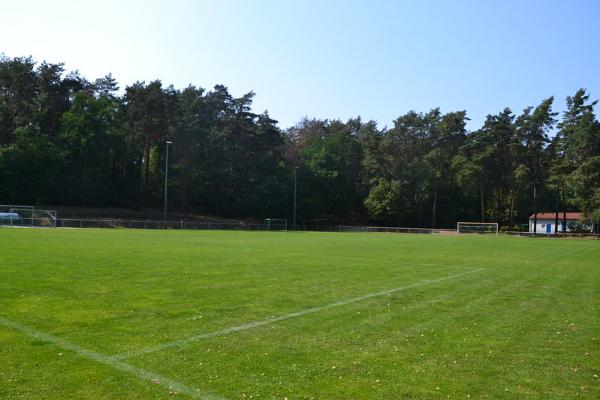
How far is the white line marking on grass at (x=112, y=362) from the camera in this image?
4.92 metres

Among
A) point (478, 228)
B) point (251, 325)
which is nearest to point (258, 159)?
point (478, 228)

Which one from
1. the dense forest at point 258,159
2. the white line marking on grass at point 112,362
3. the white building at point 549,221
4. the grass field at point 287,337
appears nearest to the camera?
the white line marking on grass at point 112,362

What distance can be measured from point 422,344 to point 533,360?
139 centimetres

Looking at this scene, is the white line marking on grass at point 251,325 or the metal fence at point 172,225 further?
the metal fence at point 172,225

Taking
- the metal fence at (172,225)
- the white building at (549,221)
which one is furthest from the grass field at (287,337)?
the white building at (549,221)

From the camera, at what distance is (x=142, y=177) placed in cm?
7975

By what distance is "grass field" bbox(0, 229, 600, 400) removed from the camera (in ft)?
16.8

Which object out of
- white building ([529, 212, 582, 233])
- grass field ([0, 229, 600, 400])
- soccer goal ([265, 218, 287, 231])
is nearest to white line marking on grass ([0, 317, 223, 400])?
grass field ([0, 229, 600, 400])

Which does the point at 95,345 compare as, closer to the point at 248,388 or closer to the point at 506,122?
the point at 248,388

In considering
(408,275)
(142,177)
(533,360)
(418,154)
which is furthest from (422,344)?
(418,154)

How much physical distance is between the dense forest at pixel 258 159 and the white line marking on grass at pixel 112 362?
66480mm

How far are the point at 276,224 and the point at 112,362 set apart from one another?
229 ft

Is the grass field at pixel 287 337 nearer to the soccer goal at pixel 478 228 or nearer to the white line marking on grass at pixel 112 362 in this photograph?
the white line marking on grass at pixel 112 362

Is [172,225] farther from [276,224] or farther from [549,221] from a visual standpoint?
[549,221]
